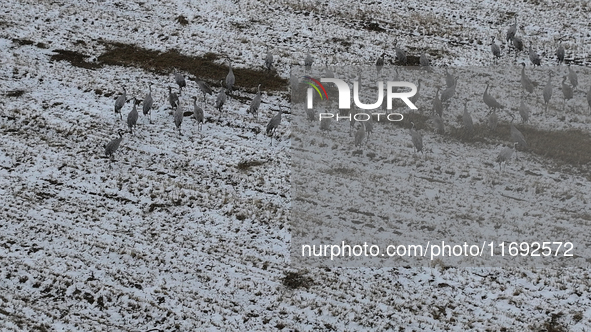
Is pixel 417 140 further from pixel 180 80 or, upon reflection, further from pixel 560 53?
pixel 560 53

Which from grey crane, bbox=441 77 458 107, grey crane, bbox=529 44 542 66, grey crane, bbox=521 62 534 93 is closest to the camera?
grey crane, bbox=441 77 458 107

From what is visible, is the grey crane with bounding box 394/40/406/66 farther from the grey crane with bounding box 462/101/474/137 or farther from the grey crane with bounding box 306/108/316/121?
the grey crane with bounding box 306/108/316/121

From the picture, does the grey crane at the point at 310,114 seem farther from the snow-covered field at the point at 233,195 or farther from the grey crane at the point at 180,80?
the grey crane at the point at 180,80

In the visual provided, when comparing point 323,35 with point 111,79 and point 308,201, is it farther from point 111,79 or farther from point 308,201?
point 308,201

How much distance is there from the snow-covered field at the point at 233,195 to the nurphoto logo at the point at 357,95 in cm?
70

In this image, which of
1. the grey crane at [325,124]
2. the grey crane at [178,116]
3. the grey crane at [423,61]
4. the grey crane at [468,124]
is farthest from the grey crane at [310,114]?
the grey crane at [423,61]

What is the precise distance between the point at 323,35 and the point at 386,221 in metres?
15.1

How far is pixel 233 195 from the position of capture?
17.0m

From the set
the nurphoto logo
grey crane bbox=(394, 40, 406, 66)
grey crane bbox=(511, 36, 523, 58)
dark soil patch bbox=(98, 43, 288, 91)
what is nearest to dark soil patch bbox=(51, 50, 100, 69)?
dark soil patch bbox=(98, 43, 288, 91)

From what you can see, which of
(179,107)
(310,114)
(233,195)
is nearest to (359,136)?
(310,114)

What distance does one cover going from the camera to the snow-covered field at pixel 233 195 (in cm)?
1290

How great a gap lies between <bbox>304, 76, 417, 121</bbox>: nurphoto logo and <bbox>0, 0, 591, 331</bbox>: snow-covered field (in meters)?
0.70

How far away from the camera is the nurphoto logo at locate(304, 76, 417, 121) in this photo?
21603mm

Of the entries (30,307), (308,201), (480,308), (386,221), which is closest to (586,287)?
(480,308)
